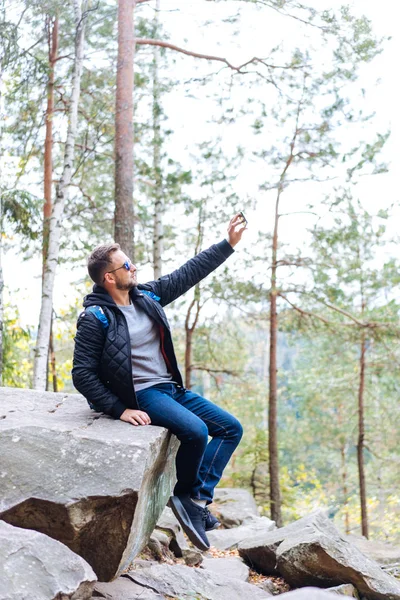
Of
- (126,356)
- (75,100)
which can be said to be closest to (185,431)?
(126,356)

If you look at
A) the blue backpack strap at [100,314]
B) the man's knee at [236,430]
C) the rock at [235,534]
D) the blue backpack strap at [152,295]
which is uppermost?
the blue backpack strap at [152,295]

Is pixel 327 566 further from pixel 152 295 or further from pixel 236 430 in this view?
pixel 152 295

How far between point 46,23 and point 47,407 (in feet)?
27.5

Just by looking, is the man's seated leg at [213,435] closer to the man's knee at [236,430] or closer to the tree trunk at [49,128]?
the man's knee at [236,430]

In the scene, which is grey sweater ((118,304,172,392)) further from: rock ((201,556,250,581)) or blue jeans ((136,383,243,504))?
rock ((201,556,250,581))

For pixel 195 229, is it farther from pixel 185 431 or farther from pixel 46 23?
pixel 185 431

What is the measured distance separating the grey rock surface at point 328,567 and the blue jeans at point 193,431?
4.18 feet

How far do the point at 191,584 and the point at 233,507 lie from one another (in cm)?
728

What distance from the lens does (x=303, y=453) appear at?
28.5 meters

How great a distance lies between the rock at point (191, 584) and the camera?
431 centimetres

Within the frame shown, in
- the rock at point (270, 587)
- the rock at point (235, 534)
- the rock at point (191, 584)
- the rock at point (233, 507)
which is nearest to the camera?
the rock at point (191, 584)

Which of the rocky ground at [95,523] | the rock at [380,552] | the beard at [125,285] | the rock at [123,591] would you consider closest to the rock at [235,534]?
the rock at [380,552]

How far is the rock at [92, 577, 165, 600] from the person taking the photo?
382 centimetres

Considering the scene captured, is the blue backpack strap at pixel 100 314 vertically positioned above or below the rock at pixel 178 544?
above
